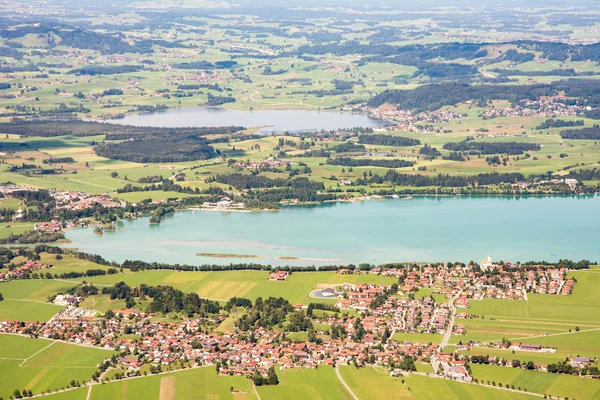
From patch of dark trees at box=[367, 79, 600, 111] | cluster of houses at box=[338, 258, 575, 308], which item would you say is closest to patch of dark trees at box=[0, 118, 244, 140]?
patch of dark trees at box=[367, 79, 600, 111]

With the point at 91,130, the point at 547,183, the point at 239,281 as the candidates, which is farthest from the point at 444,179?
the point at 91,130

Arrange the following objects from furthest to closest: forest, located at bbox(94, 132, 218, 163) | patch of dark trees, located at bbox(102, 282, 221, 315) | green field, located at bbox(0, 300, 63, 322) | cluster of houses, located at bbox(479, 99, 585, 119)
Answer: cluster of houses, located at bbox(479, 99, 585, 119) < forest, located at bbox(94, 132, 218, 163) < patch of dark trees, located at bbox(102, 282, 221, 315) < green field, located at bbox(0, 300, 63, 322)

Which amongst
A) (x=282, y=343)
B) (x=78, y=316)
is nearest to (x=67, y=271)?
(x=78, y=316)

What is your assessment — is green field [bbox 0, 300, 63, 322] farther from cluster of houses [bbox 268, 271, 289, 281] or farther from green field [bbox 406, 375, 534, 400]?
green field [bbox 406, 375, 534, 400]

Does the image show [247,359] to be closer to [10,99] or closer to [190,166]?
[190,166]

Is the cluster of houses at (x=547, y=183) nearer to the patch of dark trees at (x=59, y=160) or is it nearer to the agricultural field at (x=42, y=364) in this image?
the patch of dark trees at (x=59, y=160)

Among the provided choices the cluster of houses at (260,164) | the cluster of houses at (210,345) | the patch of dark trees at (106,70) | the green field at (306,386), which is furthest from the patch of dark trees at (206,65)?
the green field at (306,386)
